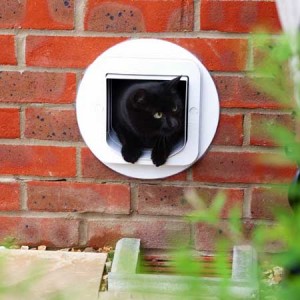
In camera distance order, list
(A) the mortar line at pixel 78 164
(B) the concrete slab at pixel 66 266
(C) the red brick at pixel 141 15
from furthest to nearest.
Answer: (A) the mortar line at pixel 78 164
(C) the red brick at pixel 141 15
(B) the concrete slab at pixel 66 266

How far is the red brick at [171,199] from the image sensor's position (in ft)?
6.23

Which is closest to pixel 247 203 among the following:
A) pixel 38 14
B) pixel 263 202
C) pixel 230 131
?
pixel 263 202

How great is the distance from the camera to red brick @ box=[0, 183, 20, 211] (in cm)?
194

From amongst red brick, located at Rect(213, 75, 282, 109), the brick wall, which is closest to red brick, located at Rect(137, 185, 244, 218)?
the brick wall

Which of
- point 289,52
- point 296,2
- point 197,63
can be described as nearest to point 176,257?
point 289,52

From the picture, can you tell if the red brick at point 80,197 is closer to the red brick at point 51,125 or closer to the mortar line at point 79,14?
the red brick at point 51,125

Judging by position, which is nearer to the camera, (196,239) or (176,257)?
(176,257)

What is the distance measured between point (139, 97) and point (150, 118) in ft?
0.22

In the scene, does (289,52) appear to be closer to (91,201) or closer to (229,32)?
(229,32)

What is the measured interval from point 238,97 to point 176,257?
140cm

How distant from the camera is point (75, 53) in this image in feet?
6.04

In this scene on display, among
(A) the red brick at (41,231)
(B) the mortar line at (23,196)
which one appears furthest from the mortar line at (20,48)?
(A) the red brick at (41,231)

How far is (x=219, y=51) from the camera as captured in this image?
1.81 m

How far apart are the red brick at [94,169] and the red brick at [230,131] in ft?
0.91
